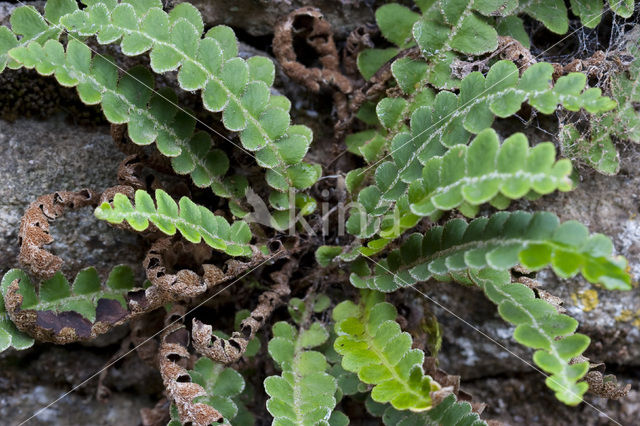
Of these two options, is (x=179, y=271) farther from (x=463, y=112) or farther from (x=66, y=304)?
(x=463, y=112)

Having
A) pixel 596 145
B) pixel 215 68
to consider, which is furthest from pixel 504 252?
pixel 215 68

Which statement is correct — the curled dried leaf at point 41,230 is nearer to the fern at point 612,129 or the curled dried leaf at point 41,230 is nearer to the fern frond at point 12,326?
the fern frond at point 12,326

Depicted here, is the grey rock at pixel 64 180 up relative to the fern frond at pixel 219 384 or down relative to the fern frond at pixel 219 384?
up

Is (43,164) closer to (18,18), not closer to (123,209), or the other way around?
(18,18)

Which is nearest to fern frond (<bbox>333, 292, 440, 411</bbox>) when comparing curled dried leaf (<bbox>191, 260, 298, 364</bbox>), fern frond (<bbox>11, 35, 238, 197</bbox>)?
curled dried leaf (<bbox>191, 260, 298, 364</bbox>)

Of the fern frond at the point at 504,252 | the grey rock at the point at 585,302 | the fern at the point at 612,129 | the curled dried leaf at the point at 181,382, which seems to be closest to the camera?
the fern frond at the point at 504,252

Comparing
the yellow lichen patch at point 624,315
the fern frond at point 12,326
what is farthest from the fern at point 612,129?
the fern frond at point 12,326

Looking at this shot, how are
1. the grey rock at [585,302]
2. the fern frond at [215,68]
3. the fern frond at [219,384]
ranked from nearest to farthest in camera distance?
the fern frond at [215,68], the fern frond at [219,384], the grey rock at [585,302]
